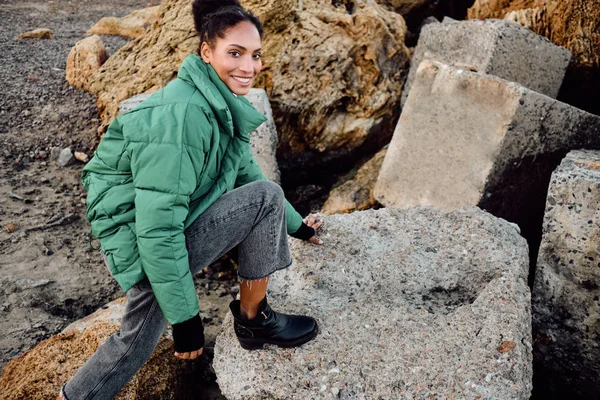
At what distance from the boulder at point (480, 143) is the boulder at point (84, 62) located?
2.93 metres

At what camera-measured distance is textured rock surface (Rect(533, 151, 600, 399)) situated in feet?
7.82

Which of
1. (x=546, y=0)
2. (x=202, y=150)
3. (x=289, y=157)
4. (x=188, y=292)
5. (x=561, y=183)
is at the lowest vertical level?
(x=289, y=157)

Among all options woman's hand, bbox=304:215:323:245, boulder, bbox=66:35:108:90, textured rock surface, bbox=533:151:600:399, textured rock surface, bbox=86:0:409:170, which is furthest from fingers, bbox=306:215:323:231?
boulder, bbox=66:35:108:90

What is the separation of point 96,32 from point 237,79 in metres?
5.94

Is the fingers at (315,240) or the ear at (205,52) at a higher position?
the ear at (205,52)

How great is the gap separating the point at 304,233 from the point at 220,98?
88 centimetres

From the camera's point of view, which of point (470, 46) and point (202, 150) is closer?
point (202, 150)

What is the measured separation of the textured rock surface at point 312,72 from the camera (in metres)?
3.79

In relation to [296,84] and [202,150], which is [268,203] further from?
[296,84]

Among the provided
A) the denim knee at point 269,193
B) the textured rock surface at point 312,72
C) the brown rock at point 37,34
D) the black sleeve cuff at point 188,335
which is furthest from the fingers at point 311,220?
the brown rock at point 37,34

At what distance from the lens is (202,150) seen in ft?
5.53

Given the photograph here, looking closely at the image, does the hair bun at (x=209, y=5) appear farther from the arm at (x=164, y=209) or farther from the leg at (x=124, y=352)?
the leg at (x=124, y=352)

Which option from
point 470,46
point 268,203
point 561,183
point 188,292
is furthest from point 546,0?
point 188,292

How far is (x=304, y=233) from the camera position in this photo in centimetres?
245
